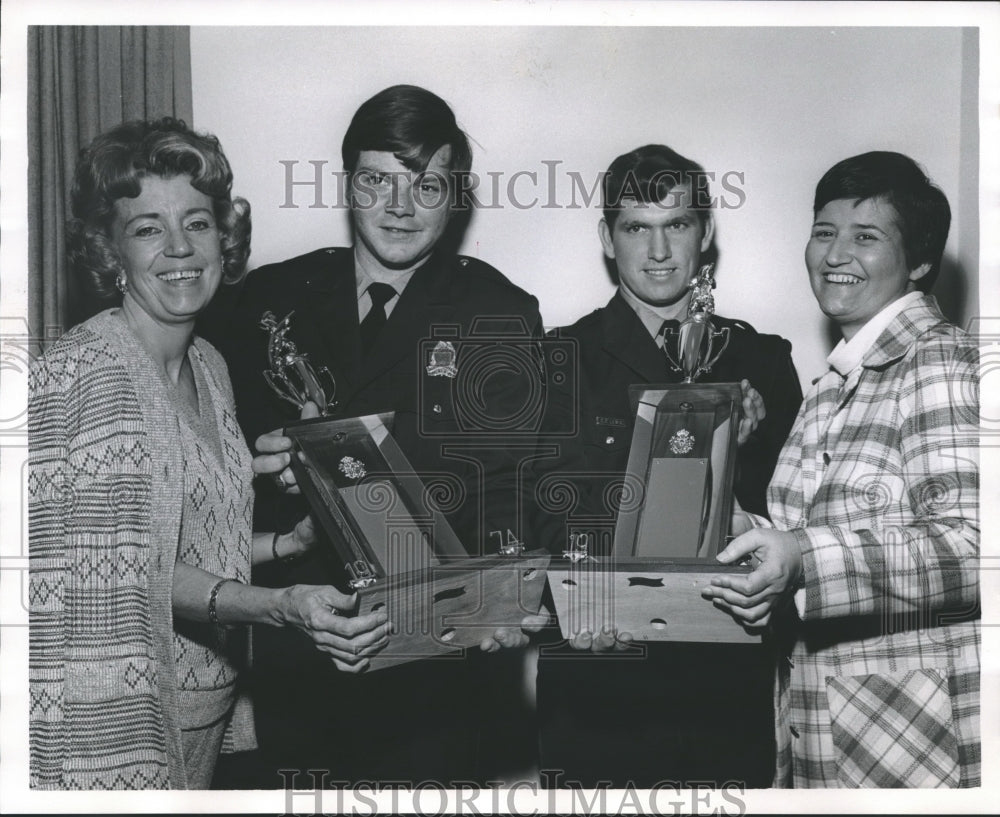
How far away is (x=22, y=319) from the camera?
191cm

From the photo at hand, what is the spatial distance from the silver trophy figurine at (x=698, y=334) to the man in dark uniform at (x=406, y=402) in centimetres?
29

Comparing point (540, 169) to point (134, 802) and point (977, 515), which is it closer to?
point (977, 515)

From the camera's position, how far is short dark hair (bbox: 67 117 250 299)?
1775 mm

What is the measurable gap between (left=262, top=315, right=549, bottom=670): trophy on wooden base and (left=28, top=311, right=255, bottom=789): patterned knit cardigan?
236 mm

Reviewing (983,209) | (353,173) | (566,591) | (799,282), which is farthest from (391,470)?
(983,209)

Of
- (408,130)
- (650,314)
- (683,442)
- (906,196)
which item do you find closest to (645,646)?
(683,442)

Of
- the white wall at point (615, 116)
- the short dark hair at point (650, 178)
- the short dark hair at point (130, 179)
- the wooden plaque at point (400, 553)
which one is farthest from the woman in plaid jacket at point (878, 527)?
the short dark hair at point (130, 179)

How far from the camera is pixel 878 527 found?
5.27 feet

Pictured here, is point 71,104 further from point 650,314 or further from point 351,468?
point 650,314

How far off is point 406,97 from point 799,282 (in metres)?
0.83

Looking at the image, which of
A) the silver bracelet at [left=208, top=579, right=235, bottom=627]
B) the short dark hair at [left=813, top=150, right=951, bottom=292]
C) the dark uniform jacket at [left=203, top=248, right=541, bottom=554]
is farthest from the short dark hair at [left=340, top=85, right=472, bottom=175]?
the silver bracelet at [left=208, top=579, right=235, bottom=627]

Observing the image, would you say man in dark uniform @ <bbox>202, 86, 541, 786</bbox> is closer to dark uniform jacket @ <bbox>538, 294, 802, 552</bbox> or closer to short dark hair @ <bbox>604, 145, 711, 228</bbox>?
dark uniform jacket @ <bbox>538, 294, 802, 552</bbox>

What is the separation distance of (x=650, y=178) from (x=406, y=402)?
620mm

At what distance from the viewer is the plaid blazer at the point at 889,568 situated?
1.60 m
